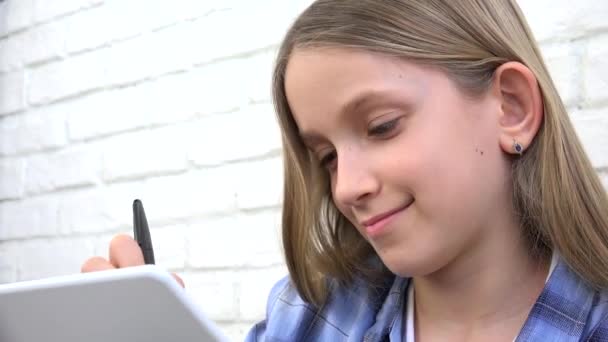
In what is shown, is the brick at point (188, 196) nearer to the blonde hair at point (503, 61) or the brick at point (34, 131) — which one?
the brick at point (34, 131)

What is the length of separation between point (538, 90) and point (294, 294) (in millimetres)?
353

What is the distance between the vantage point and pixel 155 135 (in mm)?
1268

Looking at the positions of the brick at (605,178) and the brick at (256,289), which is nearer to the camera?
the brick at (605,178)

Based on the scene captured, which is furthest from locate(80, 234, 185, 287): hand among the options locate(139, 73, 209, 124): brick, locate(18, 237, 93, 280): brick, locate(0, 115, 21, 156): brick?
locate(0, 115, 21, 156): brick

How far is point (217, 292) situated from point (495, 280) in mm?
550

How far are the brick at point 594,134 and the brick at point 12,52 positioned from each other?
1068 mm

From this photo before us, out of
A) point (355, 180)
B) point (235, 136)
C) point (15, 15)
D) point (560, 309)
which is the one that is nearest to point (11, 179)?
point (15, 15)

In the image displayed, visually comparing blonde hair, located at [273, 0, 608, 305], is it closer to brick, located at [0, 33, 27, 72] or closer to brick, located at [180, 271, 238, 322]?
brick, located at [180, 271, 238, 322]

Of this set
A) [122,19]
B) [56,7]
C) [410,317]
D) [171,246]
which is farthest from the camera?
[56,7]

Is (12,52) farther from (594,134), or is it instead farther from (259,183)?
(594,134)

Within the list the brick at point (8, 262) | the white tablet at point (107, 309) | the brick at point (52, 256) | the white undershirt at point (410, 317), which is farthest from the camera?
the brick at point (8, 262)

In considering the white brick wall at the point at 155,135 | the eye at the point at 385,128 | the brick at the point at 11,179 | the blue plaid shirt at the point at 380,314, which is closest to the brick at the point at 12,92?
the white brick wall at the point at 155,135

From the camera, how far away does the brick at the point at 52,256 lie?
1336 millimetres

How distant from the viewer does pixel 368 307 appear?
0.83m
